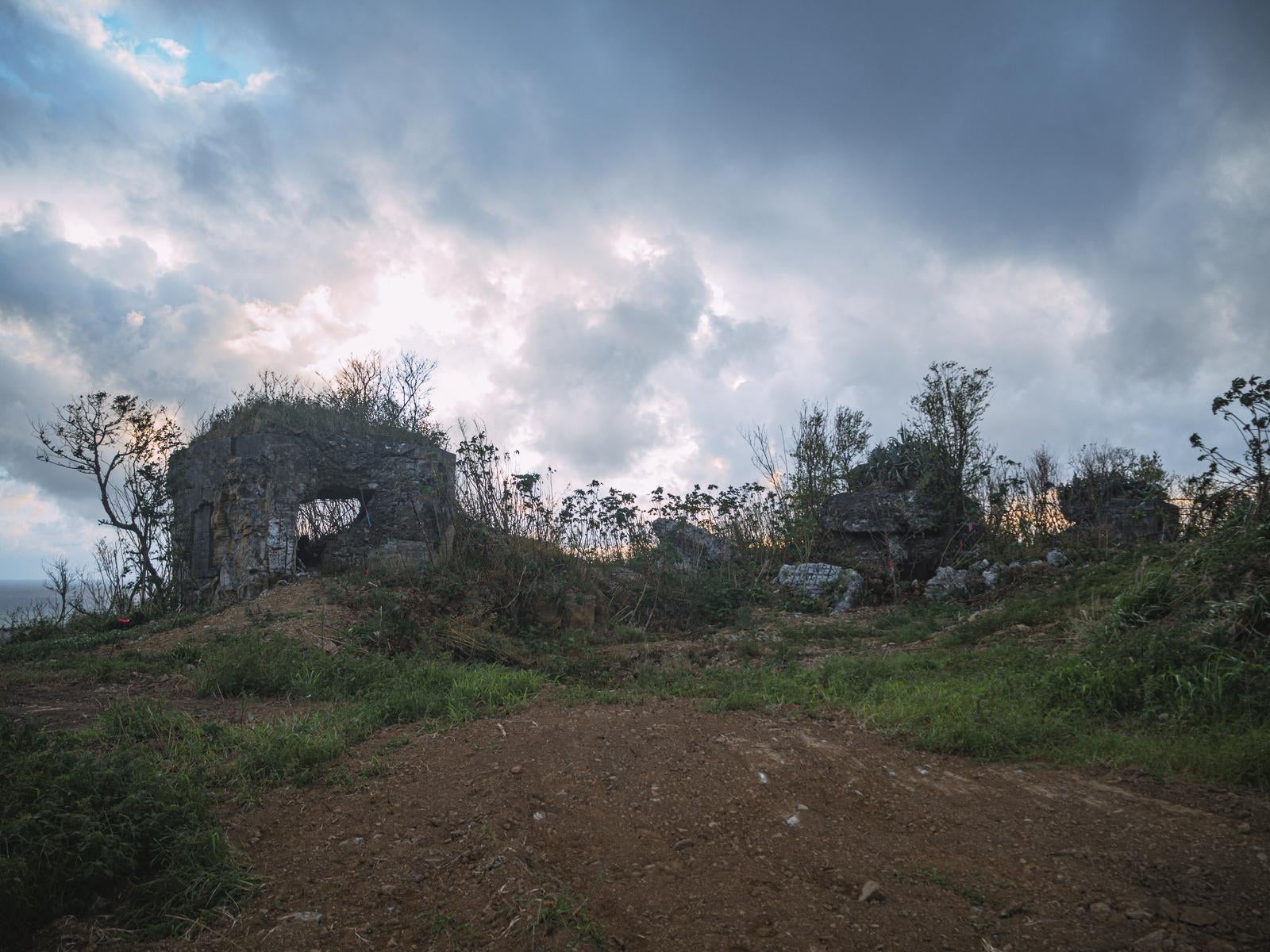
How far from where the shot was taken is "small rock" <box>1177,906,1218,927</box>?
7.44 ft

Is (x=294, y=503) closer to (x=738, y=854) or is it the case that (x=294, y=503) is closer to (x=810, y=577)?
(x=810, y=577)

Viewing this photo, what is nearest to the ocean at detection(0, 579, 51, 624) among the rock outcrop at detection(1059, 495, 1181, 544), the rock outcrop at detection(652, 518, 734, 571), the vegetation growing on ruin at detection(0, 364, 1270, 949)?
the vegetation growing on ruin at detection(0, 364, 1270, 949)

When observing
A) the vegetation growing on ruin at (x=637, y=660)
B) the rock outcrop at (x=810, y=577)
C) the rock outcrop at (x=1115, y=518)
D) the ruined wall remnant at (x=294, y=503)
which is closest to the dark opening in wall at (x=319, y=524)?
the ruined wall remnant at (x=294, y=503)

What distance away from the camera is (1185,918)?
7.50 feet

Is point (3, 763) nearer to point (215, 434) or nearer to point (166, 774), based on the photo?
point (166, 774)

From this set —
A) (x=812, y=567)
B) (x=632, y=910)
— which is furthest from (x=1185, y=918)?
(x=812, y=567)

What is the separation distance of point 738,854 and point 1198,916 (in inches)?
62.7

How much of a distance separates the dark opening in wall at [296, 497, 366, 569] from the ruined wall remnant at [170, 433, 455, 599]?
1.3 inches

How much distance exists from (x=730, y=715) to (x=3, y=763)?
3783mm

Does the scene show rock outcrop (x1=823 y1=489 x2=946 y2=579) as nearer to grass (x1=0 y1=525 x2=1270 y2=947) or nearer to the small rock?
grass (x1=0 y1=525 x2=1270 y2=947)

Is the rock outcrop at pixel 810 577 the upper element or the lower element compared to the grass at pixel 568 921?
upper

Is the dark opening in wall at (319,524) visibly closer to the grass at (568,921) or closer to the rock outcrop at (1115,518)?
the grass at (568,921)

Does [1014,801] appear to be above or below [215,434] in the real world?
below

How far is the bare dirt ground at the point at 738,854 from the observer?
7.46 feet
